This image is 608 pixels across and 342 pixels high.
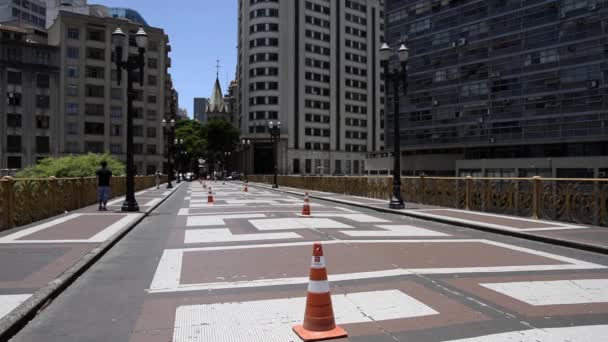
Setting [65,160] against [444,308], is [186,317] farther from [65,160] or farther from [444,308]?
[65,160]

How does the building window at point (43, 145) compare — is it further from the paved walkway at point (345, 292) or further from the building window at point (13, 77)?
the paved walkway at point (345, 292)

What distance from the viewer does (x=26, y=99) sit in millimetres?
78812

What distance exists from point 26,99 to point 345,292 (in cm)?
8445

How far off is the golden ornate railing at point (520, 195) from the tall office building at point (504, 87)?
3975 centimetres

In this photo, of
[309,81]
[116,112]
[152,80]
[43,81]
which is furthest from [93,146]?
[309,81]

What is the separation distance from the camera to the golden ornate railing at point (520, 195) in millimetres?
13914

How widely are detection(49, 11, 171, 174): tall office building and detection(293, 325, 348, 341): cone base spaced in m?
80.2

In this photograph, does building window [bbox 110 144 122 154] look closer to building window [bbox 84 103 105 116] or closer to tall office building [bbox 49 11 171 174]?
tall office building [bbox 49 11 171 174]

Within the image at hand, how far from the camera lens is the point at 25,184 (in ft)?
47.3

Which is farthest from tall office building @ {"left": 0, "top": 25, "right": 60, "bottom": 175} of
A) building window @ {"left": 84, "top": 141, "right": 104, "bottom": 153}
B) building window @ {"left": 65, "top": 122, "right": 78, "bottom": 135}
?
building window @ {"left": 84, "top": 141, "right": 104, "bottom": 153}

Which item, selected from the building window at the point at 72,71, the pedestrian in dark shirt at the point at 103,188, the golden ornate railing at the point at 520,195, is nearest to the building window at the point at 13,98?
the building window at the point at 72,71

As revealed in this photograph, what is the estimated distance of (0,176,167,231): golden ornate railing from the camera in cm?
1300

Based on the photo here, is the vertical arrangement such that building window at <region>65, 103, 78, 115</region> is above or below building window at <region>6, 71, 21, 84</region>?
below

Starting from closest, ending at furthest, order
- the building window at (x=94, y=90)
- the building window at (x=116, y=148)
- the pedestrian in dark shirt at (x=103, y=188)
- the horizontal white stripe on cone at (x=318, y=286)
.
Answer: the horizontal white stripe on cone at (x=318, y=286), the pedestrian in dark shirt at (x=103, y=188), the building window at (x=94, y=90), the building window at (x=116, y=148)
